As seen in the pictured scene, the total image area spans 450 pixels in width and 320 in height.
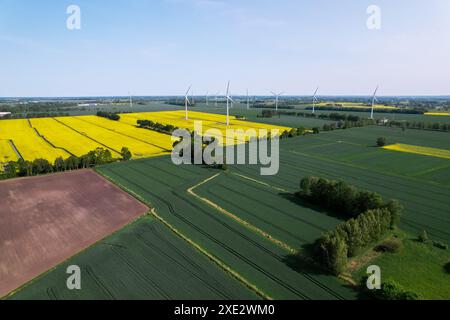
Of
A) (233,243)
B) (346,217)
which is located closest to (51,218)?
(233,243)

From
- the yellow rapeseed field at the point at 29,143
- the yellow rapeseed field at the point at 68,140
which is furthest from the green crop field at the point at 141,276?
the yellow rapeseed field at the point at 68,140

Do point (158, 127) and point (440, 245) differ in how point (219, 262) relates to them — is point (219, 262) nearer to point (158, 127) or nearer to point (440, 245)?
point (440, 245)

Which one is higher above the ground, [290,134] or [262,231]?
[290,134]
